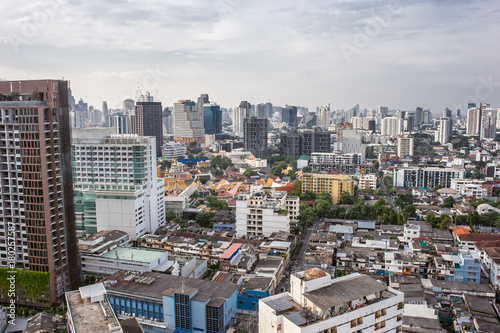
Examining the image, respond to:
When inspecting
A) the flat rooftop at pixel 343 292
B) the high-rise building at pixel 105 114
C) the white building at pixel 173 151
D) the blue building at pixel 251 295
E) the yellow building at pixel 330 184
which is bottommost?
the blue building at pixel 251 295

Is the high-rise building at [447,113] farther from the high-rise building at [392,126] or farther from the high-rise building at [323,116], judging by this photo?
the high-rise building at [323,116]

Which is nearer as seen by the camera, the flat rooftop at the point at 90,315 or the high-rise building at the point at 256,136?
the flat rooftop at the point at 90,315

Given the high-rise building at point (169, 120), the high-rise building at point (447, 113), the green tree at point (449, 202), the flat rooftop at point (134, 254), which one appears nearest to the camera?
the flat rooftop at point (134, 254)

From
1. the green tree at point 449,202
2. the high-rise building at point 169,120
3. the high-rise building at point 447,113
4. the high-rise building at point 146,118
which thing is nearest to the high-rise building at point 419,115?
the high-rise building at point 447,113

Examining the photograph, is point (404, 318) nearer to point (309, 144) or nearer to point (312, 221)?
point (312, 221)

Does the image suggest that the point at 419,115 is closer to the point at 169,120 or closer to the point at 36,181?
the point at 169,120

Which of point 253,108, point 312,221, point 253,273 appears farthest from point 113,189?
point 253,108

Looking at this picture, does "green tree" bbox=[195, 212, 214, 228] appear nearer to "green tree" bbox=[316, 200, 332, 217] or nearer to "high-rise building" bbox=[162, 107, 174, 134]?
"green tree" bbox=[316, 200, 332, 217]
